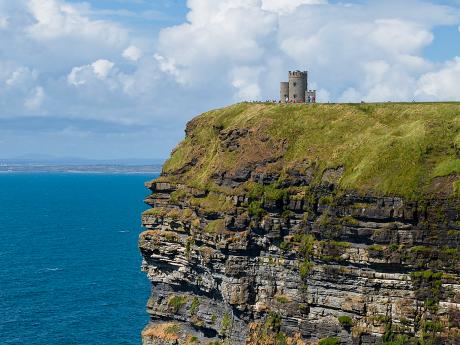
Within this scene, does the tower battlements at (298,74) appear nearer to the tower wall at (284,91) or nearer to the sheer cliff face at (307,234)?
the tower wall at (284,91)

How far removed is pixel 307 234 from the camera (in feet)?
250

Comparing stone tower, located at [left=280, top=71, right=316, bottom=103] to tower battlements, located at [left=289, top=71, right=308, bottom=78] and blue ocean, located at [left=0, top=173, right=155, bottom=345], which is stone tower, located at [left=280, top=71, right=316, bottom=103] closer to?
tower battlements, located at [left=289, top=71, right=308, bottom=78]

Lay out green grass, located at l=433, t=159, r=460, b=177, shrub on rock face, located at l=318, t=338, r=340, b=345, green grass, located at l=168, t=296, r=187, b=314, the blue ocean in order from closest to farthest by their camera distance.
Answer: green grass, located at l=433, t=159, r=460, b=177, shrub on rock face, located at l=318, t=338, r=340, b=345, green grass, located at l=168, t=296, r=187, b=314, the blue ocean

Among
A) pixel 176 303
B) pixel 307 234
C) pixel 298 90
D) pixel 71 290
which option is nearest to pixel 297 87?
pixel 298 90

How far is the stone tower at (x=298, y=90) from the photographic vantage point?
101 m

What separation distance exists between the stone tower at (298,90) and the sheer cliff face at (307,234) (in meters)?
7.59

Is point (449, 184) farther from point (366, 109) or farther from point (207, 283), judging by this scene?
point (207, 283)

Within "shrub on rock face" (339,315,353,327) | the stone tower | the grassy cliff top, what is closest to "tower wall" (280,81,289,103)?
the stone tower

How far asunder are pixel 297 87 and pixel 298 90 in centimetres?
47

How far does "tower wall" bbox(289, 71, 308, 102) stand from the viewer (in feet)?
332

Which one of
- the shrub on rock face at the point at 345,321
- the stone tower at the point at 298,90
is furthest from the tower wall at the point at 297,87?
the shrub on rock face at the point at 345,321

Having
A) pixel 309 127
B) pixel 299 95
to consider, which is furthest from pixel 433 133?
pixel 299 95

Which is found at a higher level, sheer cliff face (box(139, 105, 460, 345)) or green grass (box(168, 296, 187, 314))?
sheer cliff face (box(139, 105, 460, 345))

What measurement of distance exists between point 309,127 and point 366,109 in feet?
24.6
